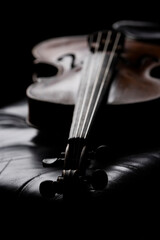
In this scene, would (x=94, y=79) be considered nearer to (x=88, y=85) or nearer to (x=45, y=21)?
(x=88, y=85)

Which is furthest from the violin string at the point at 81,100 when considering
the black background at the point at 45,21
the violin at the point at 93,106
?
the black background at the point at 45,21

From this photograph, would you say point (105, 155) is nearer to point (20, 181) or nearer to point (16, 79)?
point (20, 181)

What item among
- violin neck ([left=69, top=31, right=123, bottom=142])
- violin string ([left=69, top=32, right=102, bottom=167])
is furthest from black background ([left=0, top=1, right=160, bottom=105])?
violin string ([left=69, top=32, right=102, bottom=167])

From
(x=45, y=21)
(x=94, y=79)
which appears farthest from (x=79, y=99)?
(x=45, y=21)

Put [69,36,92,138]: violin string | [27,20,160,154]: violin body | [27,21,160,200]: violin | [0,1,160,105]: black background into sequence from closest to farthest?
1. [27,21,160,200]: violin
2. [69,36,92,138]: violin string
3. [27,20,160,154]: violin body
4. [0,1,160,105]: black background

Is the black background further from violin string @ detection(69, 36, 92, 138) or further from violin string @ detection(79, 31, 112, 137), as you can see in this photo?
violin string @ detection(69, 36, 92, 138)

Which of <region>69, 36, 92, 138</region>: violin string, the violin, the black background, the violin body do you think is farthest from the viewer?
the black background

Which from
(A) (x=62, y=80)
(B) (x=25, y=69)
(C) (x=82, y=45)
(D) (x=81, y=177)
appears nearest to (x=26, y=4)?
(B) (x=25, y=69)
